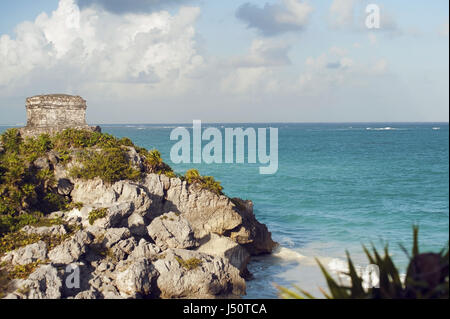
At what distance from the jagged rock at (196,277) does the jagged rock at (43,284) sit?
9.01 feet

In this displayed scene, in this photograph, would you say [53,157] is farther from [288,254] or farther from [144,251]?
[288,254]

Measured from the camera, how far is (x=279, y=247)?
63.1ft

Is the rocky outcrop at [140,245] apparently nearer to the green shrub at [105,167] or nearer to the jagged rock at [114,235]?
the jagged rock at [114,235]

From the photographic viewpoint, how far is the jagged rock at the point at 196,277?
12555 millimetres

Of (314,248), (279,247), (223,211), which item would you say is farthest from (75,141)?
(314,248)

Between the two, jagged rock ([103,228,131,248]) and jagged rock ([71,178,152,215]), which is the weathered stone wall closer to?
jagged rock ([71,178,152,215])

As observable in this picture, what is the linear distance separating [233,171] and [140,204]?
30.7 meters

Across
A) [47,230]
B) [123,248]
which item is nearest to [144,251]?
[123,248]

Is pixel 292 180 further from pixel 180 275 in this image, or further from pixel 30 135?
pixel 180 275

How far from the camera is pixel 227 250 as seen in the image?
15.3 m

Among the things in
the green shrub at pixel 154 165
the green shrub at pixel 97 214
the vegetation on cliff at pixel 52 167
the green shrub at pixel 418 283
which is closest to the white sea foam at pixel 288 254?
the vegetation on cliff at pixel 52 167

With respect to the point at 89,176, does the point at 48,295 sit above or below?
below

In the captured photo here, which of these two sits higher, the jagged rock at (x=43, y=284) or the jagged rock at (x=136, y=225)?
the jagged rock at (x=136, y=225)

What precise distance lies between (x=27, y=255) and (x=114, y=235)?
7.78ft
